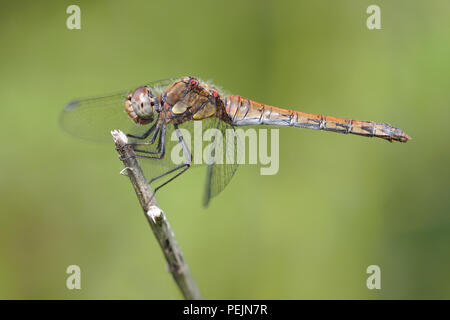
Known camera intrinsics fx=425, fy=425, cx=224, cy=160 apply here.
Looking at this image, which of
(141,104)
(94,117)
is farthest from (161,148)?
(94,117)

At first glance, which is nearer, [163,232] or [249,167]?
[163,232]

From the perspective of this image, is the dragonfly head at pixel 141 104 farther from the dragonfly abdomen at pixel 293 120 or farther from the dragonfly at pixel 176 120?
the dragonfly abdomen at pixel 293 120

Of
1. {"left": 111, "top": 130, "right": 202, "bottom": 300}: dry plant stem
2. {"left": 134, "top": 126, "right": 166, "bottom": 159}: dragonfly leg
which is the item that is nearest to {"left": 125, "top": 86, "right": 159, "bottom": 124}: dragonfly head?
{"left": 134, "top": 126, "right": 166, "bottom": 159}: dragonfly leg

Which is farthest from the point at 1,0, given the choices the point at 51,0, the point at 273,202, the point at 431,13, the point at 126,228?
the point at 431,13

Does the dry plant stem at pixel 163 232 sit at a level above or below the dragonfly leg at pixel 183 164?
below

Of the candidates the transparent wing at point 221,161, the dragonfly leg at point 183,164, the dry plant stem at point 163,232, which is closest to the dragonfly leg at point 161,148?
the dragonfly leg at point 183,164

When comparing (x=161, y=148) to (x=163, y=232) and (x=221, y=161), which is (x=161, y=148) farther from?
(x=163, y=232)

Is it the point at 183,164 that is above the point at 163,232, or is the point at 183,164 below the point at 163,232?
above

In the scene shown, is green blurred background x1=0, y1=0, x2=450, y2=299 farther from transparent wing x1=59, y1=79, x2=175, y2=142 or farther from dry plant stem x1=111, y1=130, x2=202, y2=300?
dry plant stem x1=111, y1=130, x2=202, y2=300
